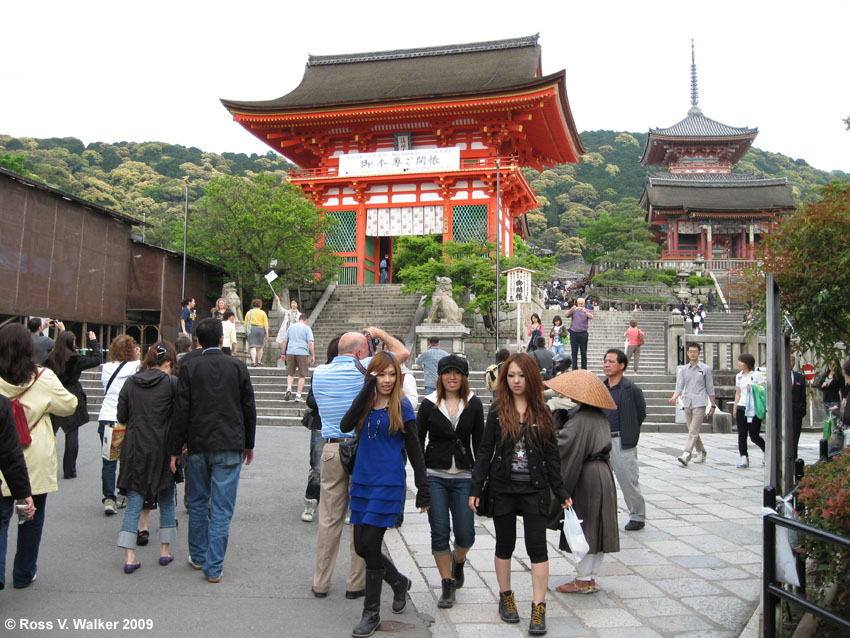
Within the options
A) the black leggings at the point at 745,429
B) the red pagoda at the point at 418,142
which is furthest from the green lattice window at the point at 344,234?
the black leggings at the point at 745,429

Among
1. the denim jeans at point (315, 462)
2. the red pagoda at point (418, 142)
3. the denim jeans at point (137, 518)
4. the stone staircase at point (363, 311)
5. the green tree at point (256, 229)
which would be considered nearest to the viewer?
the denim jeans at point (137, 518)

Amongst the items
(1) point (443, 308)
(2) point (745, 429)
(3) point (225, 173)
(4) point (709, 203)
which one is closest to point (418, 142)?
(1) point (443, 308)

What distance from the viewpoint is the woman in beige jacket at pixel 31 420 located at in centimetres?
401

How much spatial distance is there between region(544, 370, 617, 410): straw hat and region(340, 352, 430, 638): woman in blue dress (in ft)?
3.23

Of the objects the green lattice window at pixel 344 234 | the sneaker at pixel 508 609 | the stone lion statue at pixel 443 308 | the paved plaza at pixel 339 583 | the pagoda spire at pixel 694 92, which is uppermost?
the pagoda spire at pixel 694 92

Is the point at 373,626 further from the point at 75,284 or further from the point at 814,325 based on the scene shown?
the point at 75,284

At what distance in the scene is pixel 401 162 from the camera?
77.9 ft

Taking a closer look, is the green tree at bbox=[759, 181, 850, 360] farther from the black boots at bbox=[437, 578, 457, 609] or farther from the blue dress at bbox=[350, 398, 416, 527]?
the black boots at bbox=[437, 578, 457, 609]

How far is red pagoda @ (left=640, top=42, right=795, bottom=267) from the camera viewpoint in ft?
121

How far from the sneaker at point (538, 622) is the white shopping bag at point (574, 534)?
0.38m

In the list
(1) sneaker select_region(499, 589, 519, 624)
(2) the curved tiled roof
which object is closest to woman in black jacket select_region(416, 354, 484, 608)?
(1) sneaker select_region(499, 589, 519, 624)

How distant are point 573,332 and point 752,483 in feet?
20.7

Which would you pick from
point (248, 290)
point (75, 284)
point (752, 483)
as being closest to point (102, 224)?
point (75, 284)

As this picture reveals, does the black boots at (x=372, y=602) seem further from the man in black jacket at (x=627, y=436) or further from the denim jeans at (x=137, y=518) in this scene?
the man in black jacket at (x=627, y=436)
